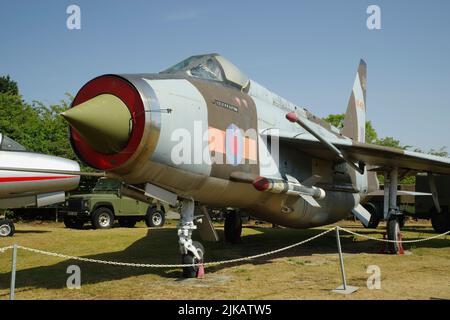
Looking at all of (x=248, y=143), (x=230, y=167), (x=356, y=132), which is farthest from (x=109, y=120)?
(x=356, y=132)

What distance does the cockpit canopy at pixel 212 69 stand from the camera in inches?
322

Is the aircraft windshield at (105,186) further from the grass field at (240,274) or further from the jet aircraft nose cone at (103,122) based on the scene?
the jet aircraft nose cone at (103,122)

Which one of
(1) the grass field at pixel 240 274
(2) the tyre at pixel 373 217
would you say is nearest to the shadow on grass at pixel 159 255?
(1) the grass field at pixel 240 274

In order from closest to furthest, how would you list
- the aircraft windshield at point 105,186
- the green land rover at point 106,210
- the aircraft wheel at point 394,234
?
the aircraft wheel at point 394,234 < the green land rover at point 106,210 < the aircraft windshield at point 105,186

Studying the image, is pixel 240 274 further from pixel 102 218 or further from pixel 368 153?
pixel 102 218

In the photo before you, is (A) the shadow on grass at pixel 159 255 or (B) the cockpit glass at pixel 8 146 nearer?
(A) the shadow on grass at pixel 159 255

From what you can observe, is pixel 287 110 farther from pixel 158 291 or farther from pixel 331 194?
pixel 158 291

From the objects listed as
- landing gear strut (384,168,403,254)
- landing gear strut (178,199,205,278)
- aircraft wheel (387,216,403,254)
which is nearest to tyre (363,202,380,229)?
landing gear strut (384,168,403,254)

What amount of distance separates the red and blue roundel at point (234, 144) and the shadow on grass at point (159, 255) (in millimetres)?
2103

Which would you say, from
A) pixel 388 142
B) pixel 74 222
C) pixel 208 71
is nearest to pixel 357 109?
pixel 208 71

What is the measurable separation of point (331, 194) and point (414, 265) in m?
2.78

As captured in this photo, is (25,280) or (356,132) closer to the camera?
(25,280)

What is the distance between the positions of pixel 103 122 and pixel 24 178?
1005cm

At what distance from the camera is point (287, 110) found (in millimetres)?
10969
